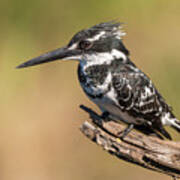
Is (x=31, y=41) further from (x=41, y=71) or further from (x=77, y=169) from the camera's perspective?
(x=77, y=169)

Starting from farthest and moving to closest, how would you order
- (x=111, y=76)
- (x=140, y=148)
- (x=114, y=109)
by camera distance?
(x=114, y=109), (x=111, y=76), (x=140, y=148)

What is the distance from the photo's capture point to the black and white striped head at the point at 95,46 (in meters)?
4.54

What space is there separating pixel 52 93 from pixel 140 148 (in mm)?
1976

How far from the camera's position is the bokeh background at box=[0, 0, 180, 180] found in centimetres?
590

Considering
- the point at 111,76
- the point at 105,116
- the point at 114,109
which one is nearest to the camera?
the point at 111,76

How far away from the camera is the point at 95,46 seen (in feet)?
14.9

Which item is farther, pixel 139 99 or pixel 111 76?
pixel 139 99

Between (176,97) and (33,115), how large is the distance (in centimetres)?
160

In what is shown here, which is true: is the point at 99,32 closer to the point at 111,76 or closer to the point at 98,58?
the point at 98,58

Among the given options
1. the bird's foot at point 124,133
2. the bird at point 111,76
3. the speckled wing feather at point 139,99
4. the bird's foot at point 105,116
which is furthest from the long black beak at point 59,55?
the bird's foot at point 124,133

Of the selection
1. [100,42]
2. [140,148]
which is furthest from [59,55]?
[140,148]

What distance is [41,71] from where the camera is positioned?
611cm

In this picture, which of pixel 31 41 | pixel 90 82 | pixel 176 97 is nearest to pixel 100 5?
pixel 31 41

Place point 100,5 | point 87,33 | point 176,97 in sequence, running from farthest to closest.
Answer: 1. point 100,5
2. point 176,97
3. point 87,33
